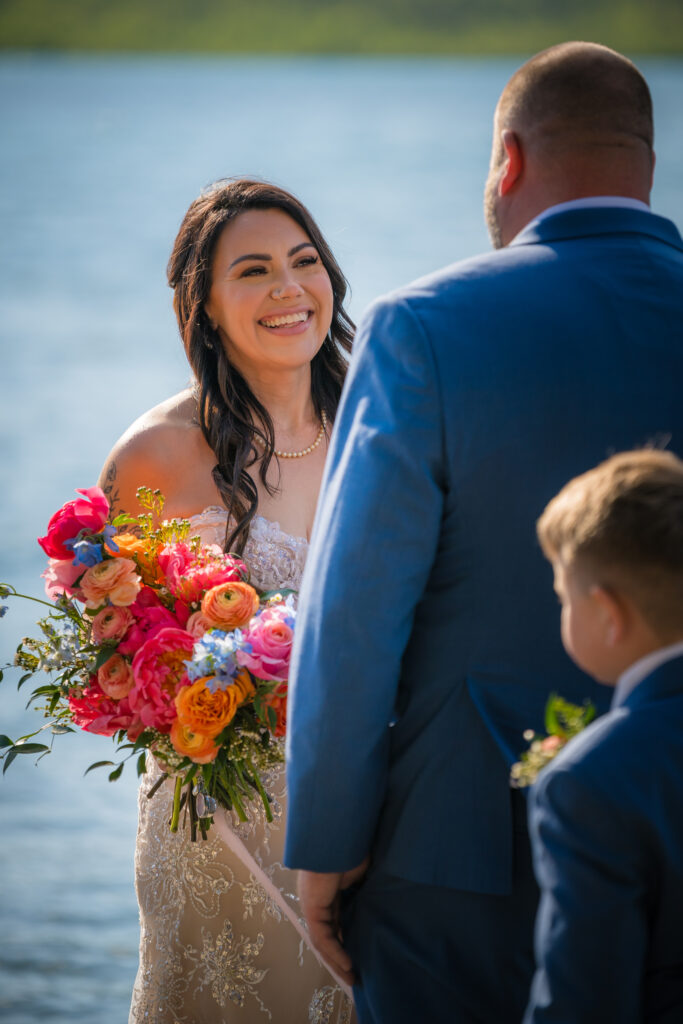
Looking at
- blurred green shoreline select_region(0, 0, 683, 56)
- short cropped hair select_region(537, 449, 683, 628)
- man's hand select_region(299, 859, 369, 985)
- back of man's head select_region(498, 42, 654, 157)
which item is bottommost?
man's hand select_region(299, 859, 369, 985)

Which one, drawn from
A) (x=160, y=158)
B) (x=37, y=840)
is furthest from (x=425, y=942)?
(x=160, y=158)

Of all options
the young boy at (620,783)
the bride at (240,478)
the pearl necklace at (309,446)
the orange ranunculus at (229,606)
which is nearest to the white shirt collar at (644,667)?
the young boy at (620,783)

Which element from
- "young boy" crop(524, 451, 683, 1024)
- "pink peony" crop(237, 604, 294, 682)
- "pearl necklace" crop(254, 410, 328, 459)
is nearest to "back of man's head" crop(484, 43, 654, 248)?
"young boy" crop(524, 451, 683, 1024)

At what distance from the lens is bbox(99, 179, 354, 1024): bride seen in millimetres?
2662

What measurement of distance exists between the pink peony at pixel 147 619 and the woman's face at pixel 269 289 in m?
0.92

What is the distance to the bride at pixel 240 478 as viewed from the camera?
105 inches

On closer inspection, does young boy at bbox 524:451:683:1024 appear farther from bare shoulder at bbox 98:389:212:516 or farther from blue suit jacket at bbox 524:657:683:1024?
bare shoulder at bbox 98:389:212:516

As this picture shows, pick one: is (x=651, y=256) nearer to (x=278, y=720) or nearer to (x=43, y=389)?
(x=278, y=720)

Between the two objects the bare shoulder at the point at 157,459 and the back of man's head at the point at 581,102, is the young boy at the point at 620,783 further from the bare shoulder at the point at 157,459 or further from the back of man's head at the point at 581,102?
the bare shoulder at the point at 157,459

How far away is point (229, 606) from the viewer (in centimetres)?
227

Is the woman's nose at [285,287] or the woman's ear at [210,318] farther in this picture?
the woman's ear at [210,318]

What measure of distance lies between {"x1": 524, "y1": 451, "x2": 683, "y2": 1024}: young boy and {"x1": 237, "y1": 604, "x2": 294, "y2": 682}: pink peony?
904mm

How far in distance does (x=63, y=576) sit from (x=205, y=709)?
0.42 metres

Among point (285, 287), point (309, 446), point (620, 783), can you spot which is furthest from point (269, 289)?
point (620, 783)
